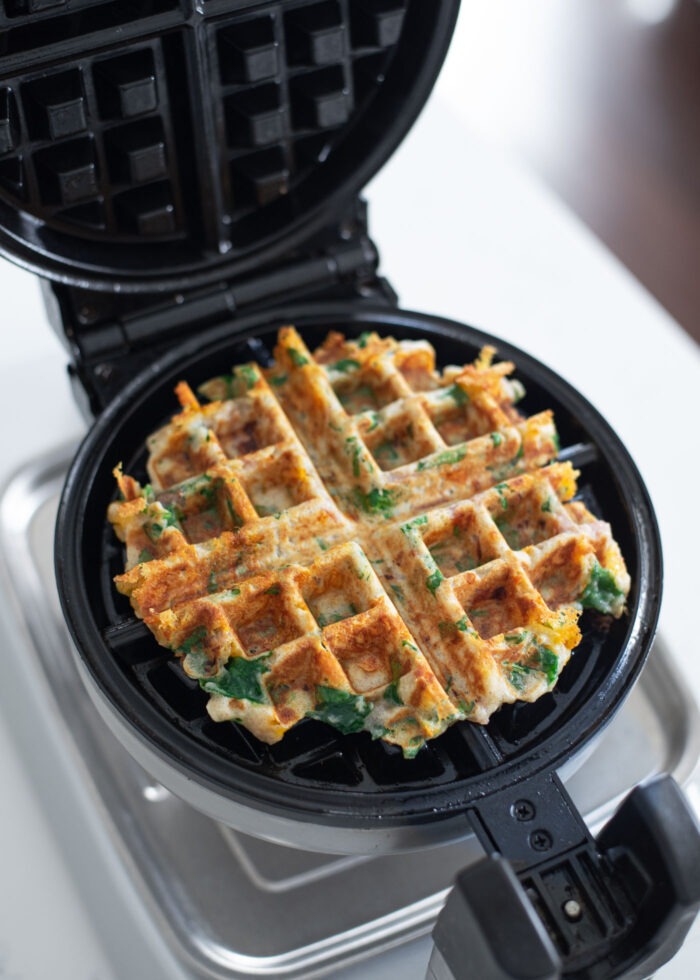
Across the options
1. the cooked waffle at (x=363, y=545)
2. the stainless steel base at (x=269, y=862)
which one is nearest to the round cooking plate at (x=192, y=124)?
the cooked waffle at (x=363, y=545)

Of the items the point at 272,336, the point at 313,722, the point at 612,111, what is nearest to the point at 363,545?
the point at 313,722

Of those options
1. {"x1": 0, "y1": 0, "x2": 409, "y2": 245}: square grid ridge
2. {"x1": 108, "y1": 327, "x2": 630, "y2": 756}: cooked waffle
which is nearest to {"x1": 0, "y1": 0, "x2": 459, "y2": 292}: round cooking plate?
{"x1": 0, "y1": 0, "x2": 409, "y2": 245}: square grid ridge

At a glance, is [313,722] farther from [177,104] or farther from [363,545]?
[177,104]

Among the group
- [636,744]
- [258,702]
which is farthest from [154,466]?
[636,744]

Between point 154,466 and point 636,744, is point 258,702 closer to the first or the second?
point 154,466

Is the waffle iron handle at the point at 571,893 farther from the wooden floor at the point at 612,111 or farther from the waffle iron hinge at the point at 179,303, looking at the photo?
the wooden floor at the point at 612,111

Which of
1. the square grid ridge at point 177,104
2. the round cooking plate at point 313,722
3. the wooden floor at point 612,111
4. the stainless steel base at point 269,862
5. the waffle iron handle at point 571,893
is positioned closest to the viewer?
the waffle iron handle at point 571,893
